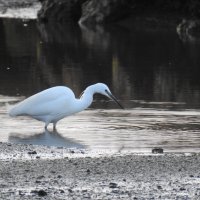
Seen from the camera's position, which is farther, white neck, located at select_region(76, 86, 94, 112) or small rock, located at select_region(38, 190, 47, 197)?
white neck, located at select_region(76, 86, 94, 112)

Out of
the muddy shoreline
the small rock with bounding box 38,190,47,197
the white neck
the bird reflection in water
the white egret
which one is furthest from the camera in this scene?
the white neck

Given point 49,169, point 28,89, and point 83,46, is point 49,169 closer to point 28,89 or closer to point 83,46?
point 28,89

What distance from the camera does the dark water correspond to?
1271 cm

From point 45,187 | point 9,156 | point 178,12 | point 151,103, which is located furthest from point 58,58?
point 45,187

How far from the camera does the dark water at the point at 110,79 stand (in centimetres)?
1271

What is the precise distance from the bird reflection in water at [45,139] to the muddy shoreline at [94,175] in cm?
85

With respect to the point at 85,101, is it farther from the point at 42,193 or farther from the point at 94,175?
the point at 42,193

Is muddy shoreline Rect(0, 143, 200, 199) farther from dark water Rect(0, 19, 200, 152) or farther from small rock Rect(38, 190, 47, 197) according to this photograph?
dark water Rect(0, 19, 200, 152)

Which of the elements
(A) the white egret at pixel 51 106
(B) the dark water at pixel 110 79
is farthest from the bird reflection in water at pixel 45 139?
(A) the white egret at pixel 51 106

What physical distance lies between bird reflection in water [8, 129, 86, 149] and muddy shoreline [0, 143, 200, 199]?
2.80ft

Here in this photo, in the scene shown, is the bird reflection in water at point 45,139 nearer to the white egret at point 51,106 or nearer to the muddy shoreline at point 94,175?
the white egret at point 51,106

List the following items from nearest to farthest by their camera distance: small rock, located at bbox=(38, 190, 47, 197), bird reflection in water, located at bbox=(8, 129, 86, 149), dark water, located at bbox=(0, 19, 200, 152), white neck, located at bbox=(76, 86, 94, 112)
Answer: small rock, located at bbox=(38, 190, 47, 197) → bird reflection in water, located at bbox=(8, 129, 86, 149) → dark water, located at bbox=(0, 19, 200, 152) → white neck, located at bbox=(76, 86, 94, 112)

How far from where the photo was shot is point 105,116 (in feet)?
47.1

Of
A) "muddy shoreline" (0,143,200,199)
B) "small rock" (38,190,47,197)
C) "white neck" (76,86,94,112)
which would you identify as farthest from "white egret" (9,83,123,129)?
"small rock" (38,190,47,197)
